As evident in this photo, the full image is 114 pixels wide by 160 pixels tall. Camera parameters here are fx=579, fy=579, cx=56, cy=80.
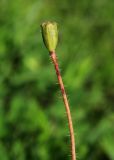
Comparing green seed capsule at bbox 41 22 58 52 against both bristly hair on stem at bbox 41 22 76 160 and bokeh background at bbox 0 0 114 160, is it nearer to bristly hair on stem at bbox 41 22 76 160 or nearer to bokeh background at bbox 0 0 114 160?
bristly hair on stem at bbox 41 22 76 160

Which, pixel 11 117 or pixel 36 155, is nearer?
pixel 36 155

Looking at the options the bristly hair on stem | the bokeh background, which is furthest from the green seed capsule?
the bokeh background

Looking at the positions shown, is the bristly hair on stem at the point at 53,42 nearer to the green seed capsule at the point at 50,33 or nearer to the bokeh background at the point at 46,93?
the green seed capsule at the point at 50,33

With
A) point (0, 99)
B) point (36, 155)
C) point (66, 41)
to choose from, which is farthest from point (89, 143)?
point (66, 41)

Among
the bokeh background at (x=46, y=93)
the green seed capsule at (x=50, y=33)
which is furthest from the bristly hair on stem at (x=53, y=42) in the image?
the bokeh background at (x=46, y=93)

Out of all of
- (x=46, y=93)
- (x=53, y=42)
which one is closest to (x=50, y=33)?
(x=53, y=42)

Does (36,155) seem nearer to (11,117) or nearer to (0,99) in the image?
(11,117)
